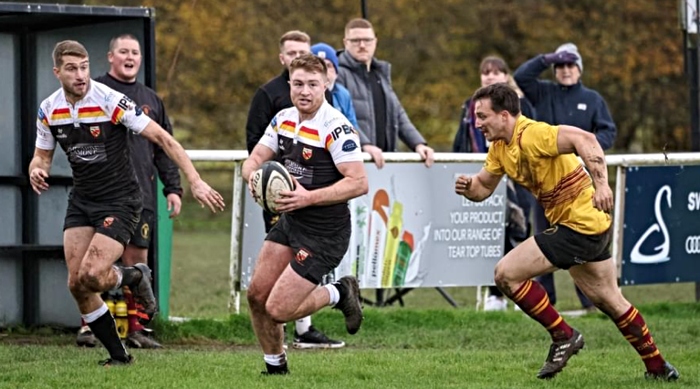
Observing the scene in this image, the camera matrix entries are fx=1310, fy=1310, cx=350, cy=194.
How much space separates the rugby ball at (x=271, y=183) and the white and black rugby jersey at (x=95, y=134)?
1164mm

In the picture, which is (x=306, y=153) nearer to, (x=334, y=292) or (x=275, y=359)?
(x=334, y=292)

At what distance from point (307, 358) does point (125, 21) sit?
10.9 ft

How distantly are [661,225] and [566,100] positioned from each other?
148 cm

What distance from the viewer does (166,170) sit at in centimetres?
1020

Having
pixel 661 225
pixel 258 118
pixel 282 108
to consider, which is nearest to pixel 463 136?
pixel 661 225

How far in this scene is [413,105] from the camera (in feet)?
102

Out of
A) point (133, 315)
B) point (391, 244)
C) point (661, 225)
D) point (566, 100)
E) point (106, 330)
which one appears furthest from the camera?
point (566, 100)

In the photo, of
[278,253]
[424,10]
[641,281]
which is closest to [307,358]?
[278,253]

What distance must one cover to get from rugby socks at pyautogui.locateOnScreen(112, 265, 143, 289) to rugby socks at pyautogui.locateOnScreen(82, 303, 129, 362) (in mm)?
242

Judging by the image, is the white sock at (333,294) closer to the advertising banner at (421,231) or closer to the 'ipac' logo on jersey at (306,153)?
the 'ipac' logo on jersey at (306,153)

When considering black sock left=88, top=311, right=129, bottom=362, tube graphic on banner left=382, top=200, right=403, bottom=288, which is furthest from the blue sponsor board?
black sock left=88, top=311, right=129, bottom=362

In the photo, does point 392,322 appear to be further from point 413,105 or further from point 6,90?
point 413,105

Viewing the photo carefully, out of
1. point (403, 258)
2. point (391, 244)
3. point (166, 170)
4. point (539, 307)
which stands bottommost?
point (403, 258)

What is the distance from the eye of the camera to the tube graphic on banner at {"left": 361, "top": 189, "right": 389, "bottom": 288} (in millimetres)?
11516
